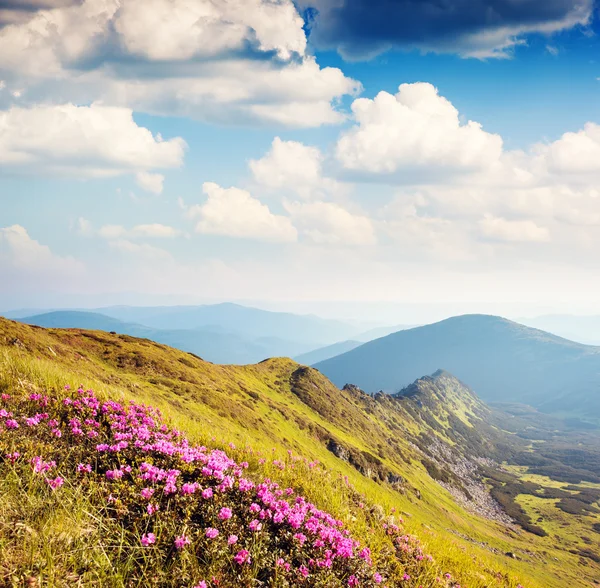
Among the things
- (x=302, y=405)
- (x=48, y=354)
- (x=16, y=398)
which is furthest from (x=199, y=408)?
(x=302, y=405)

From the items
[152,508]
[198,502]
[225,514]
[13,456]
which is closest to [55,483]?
[13,456]

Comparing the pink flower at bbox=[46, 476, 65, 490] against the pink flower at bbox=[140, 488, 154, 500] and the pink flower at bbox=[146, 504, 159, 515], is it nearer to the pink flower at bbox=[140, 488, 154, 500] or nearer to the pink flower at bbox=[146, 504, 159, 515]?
the pink flower at bbox=[140, 488, 154, 500]

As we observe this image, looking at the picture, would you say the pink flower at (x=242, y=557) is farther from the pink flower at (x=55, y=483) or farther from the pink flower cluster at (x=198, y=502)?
the pink flower at (x=55, y=483)

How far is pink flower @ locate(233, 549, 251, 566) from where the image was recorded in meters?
6.13

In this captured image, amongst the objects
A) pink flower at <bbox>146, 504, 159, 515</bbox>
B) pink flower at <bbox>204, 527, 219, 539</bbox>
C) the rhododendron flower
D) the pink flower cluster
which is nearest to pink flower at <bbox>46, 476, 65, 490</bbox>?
the pink flower cluster

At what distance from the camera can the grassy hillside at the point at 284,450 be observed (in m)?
8.20

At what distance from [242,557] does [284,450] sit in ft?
27.7

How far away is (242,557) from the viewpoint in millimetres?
6129

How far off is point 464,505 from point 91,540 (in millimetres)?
210086

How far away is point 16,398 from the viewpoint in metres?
9.48

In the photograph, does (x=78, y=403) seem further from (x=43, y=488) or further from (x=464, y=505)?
(x=464, y=505)

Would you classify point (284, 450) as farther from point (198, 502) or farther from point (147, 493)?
point (147, 493)

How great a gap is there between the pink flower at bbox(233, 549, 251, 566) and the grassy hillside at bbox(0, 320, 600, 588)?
7.36 feet

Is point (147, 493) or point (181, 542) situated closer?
point (181, 542)
